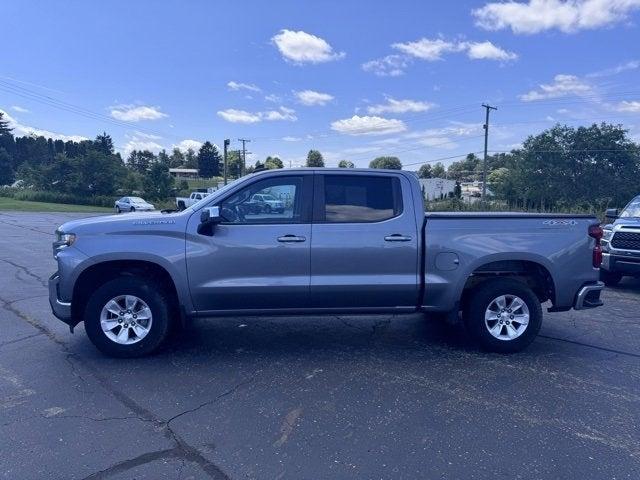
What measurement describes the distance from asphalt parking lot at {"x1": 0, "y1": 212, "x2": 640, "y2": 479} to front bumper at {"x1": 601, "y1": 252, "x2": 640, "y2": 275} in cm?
262

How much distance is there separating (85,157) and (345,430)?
190ft

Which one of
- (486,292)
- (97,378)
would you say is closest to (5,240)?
(97,378)

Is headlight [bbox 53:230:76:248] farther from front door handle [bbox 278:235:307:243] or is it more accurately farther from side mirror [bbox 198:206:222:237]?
front door handle [bbox 278:235:307:243]

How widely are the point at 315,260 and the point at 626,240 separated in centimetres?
647

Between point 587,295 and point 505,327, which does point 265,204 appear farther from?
point 587,295

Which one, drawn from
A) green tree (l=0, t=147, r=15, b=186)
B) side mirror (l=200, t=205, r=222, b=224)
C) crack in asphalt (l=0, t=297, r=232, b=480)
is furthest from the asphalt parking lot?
green tree (l=0, t=147, r=15, b=186)

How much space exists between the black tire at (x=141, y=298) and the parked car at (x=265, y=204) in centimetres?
131

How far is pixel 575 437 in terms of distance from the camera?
3.28 meters

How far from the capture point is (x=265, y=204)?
4.73 meters

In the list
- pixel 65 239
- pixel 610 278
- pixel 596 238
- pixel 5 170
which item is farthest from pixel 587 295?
pixel 5 170

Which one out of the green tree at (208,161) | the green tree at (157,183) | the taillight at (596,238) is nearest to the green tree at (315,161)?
the taillight at (596,238)

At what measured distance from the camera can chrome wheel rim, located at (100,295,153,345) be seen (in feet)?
15.1

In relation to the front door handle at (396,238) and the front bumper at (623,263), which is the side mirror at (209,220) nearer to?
the front door handle at (396,238)

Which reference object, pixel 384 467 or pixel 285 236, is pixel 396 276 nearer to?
pixel 285 236
